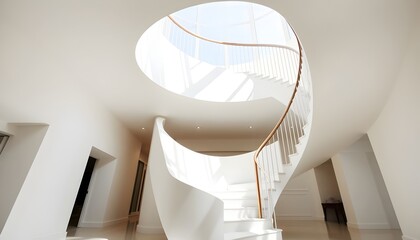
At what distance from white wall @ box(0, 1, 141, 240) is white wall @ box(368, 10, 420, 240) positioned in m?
4.10

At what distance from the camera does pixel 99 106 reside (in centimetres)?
429

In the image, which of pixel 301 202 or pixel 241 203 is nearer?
pixel 241 203

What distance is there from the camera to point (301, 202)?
659cm

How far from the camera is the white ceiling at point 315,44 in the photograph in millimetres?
1885

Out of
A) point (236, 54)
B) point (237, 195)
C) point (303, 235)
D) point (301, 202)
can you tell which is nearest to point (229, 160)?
point (237, 195)

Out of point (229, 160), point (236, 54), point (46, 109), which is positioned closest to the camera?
point (46, 109)

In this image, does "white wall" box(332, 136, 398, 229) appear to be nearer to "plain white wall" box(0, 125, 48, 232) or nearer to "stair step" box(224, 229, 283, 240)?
"stair step" box(224, 229, 283, 240)

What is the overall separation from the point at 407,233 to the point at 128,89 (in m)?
5.24

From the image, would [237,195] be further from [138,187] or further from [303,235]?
[138,187]

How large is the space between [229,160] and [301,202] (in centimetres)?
343

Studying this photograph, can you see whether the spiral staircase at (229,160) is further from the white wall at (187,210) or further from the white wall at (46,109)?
the white wall at (46,109)

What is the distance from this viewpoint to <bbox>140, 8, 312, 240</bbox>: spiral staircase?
8.27 feet

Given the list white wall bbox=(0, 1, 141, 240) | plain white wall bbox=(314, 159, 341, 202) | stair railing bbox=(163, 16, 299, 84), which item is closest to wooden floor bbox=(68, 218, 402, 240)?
white wall bbox=(0, 1, 141, 240)

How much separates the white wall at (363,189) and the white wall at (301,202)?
73.3 inches
